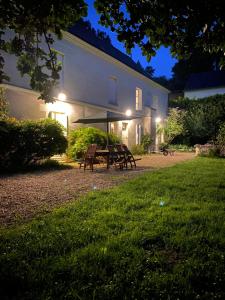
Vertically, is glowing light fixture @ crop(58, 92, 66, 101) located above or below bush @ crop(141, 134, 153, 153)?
above

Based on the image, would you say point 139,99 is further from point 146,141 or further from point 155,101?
point 146,141

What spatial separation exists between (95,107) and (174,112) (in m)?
10.1

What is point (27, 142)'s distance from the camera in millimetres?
9469

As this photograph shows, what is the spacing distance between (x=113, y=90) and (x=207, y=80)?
20912 millimetres

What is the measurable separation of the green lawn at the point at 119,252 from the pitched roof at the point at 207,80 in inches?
1280

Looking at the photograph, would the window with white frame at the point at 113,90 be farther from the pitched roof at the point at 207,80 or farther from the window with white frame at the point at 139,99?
the pitched roof at the point at 207,80

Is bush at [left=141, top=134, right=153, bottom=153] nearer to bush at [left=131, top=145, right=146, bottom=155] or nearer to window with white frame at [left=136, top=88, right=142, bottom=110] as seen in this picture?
bush at [left=131, top=145, right=146, bottom=155]

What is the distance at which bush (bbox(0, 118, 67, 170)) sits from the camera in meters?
8.95

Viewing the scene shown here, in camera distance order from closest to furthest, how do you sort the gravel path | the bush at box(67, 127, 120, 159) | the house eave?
1. the gravel path
2. the bush at box(67, 127, 120, 159)
3. the house eave

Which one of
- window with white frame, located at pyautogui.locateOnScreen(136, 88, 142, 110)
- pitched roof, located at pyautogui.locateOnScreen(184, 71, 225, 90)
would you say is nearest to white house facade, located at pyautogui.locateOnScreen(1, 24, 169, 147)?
window with white frame, located at pyautogui.locateOnScreen(136, 88, 142, 110)

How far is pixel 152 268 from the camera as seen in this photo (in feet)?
8.97

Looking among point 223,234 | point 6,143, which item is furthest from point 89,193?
point 6,143

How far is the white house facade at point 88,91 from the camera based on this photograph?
1148 centimetres

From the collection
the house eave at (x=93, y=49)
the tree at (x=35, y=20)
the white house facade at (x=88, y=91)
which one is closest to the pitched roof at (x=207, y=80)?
the white house facade at (x=88, y=91)
